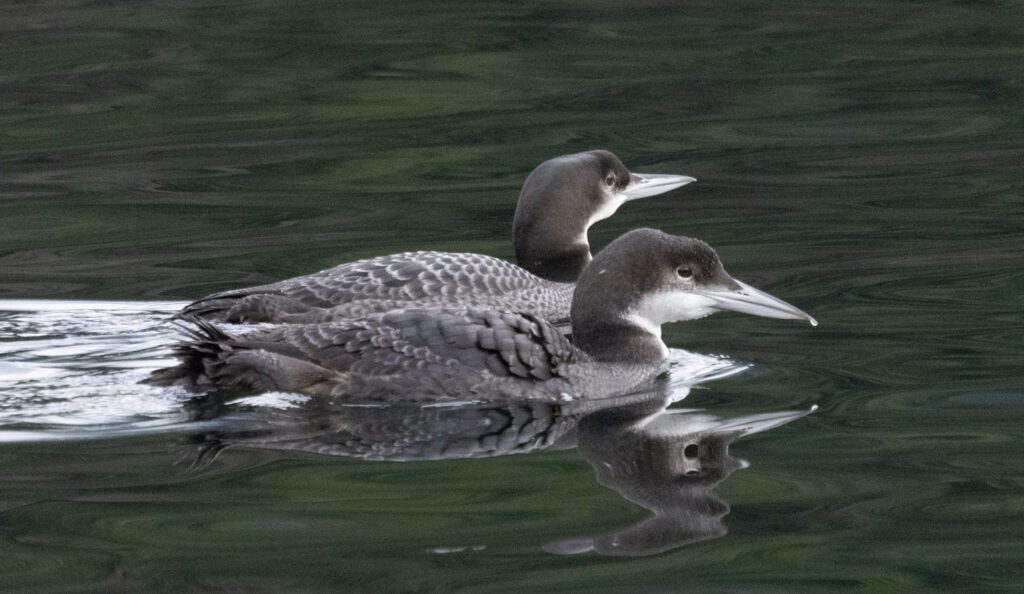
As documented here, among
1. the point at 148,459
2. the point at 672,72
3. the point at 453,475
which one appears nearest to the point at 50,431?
the point at 148,459

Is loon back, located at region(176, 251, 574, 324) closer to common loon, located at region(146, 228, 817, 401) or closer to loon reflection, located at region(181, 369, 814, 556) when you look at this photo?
common loon, located at region(146, 228, 817, 401)

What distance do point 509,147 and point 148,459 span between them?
598cm

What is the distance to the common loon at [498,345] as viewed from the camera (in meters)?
6.43

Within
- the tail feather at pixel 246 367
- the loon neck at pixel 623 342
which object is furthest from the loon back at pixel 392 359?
the loon neck at pixel 623 342

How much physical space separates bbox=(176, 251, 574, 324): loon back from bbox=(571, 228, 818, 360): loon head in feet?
2.77

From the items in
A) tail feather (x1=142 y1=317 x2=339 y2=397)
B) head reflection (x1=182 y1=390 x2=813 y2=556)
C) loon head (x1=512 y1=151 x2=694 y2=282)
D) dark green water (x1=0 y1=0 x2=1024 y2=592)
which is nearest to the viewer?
dark green water (x1=0 y1=0 x2=1024 y2=592)

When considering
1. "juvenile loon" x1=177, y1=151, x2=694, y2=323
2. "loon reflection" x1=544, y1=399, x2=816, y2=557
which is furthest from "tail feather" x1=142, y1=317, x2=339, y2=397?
"juvenile loon" x1=177, y1=151, x2=694, y2=323

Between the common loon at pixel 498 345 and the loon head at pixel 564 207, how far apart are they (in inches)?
78.6

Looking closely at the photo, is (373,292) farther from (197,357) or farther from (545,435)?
(545,435)

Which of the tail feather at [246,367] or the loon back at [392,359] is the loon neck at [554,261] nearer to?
the loon back at [392,359]

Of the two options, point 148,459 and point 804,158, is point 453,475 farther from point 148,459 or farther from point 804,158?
point 804,158

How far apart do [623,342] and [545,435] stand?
37.0 inches

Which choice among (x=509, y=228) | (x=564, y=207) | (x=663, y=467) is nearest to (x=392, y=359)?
(x=663, y=467)

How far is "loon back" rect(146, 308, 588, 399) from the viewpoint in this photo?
252 inches
